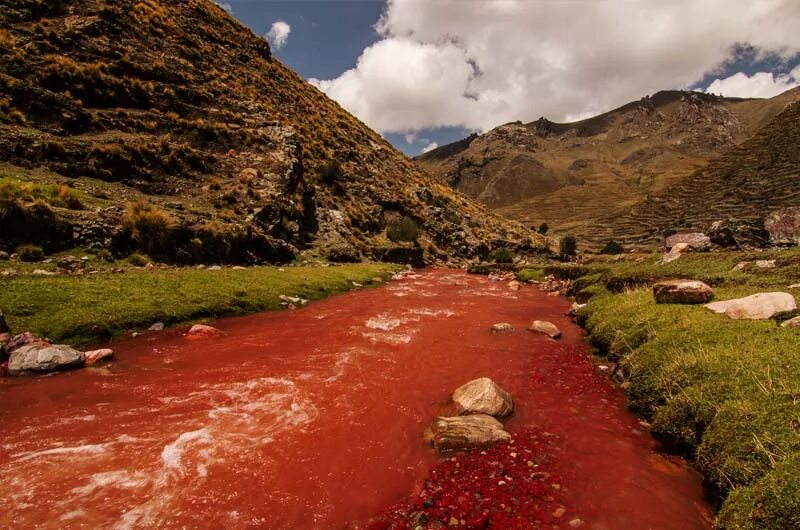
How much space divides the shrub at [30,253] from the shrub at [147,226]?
16.6ft

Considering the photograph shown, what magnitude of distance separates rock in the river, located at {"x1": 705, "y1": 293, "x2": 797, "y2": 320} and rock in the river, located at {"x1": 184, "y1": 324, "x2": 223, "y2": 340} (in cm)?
2072

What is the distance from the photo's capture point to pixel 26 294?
51.0ft

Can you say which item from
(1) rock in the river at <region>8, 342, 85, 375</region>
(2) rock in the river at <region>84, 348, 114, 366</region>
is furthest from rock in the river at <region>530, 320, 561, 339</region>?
(1) rock in the river at <region>8, 342, 85, 375</region>

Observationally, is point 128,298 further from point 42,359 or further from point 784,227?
point 784,227

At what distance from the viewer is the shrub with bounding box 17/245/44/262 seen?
1945 centimetres

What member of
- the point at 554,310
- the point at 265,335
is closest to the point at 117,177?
the point at 265,335

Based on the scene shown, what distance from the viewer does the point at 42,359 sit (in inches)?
497

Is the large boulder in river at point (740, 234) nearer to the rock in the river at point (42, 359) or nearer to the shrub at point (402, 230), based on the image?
the shrub at point (402, 230)

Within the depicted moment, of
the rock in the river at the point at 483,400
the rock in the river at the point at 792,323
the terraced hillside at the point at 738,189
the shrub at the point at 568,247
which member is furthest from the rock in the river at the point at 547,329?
the shrub at the point at 568,247

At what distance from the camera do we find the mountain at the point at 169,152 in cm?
2608

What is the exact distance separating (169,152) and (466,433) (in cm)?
4120

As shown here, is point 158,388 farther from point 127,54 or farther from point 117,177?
point 127,54

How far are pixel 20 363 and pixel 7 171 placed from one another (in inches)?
855

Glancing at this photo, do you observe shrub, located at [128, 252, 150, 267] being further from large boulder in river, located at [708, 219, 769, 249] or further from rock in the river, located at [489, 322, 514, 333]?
large boulder in river, located at [708, 219, 769, 249]
